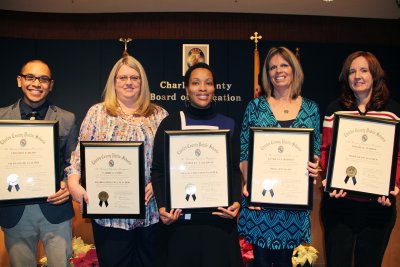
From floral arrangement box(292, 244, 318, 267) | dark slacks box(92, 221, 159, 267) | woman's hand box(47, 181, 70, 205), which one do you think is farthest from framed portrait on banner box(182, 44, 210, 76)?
dark slacks box(92, 221, 159, 267)

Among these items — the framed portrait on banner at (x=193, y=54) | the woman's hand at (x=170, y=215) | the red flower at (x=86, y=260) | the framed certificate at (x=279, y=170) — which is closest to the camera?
the woman's hand at (x=170, y=215)

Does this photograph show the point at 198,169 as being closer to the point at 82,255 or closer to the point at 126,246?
the point at 126,246

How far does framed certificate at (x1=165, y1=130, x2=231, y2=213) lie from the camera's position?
2414 mm

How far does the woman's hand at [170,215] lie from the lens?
238cm

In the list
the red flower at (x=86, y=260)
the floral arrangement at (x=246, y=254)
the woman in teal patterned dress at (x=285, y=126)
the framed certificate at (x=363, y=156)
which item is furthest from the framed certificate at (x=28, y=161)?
the framed certificate at (x=363, y=156)

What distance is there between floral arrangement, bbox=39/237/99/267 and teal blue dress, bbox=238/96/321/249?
1.33 m

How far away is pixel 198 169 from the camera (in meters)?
2.44

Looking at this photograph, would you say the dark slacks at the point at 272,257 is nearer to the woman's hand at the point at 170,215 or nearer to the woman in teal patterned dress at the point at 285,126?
the woman in teal patterned dress at the point at 285,126

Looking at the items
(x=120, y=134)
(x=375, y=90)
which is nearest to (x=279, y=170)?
(x=375, y=90)

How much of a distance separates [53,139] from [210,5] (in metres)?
5.23

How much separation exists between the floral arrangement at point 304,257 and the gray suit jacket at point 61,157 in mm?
1848

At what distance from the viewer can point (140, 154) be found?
253 centimetres

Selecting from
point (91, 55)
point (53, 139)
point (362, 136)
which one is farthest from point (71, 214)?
point (91, 55)

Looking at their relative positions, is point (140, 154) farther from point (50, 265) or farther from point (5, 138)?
point (50, 265)
